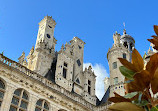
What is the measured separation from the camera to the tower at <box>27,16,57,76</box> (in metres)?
20.3

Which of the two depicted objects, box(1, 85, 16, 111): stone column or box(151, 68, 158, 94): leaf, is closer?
box(151, 68, 158, 94): leaf

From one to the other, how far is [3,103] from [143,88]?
11.8 meters

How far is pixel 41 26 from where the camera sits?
2400 cm

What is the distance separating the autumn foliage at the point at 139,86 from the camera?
9.25 feet

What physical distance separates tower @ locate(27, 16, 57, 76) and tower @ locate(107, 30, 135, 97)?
18.1 ft

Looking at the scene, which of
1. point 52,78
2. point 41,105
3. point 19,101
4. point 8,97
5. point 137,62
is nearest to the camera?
point 137,62

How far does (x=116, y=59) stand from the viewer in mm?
22125

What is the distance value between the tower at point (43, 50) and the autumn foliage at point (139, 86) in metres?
17.1

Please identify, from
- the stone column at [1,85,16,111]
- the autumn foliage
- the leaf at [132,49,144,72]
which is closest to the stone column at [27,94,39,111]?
the stone column at [1,85,16,111]

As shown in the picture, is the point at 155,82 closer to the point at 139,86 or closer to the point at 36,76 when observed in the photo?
the point at 139,86

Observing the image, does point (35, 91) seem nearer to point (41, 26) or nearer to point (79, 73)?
point (79, 73)

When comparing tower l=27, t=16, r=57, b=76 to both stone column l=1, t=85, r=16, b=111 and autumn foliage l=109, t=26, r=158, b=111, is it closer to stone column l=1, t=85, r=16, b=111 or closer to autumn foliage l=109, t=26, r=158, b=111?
stone column l=1, t=85, r=16, b=111

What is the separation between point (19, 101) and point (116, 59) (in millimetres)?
10779

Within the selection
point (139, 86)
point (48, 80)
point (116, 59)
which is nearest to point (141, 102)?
point (139, 86)
